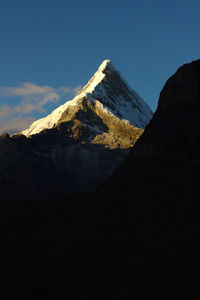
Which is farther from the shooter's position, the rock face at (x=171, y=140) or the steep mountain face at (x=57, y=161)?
the steep mountain face at (x=57, y=161)

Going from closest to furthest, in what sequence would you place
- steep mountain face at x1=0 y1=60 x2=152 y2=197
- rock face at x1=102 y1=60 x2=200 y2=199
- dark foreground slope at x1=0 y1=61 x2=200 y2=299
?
dark foreground slope at x1=0 y1=61 x2=200 y2=299 → rock face at x1=102 y1=60 x2=200 y2=199 → steep mountain face at x1=0 y1=60 x2=152 y2=197

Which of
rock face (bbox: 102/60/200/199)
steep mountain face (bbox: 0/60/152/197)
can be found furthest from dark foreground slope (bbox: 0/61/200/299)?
steep mountain face (bbox: 0/60/152/197)

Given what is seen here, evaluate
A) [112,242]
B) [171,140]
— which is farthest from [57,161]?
[112,242]

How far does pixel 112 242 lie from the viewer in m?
33.0

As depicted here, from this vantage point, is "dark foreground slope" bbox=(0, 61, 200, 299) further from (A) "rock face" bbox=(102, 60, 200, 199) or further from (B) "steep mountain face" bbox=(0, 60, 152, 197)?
(B) "steep mountain face" bbox=(0, 60, 152, 197)

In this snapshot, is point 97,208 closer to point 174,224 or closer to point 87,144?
point 174,224

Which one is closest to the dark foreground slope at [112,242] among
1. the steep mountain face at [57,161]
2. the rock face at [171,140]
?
the rock face at [171,140]

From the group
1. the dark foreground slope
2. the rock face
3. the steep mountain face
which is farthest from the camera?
the steep mountain face

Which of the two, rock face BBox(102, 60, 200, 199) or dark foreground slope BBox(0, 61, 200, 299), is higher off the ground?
rock face BBox(102, 60, 200, 199)

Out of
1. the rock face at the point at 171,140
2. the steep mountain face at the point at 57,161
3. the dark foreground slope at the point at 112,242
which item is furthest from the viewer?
the steep mountain face at the point at 57,161

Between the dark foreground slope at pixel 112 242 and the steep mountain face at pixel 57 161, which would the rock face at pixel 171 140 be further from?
the steep mountain face at pixel 57 161

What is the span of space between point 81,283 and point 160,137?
51.7m

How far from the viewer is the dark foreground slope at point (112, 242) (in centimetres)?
2358

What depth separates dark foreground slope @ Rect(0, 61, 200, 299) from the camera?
23.6 metres
